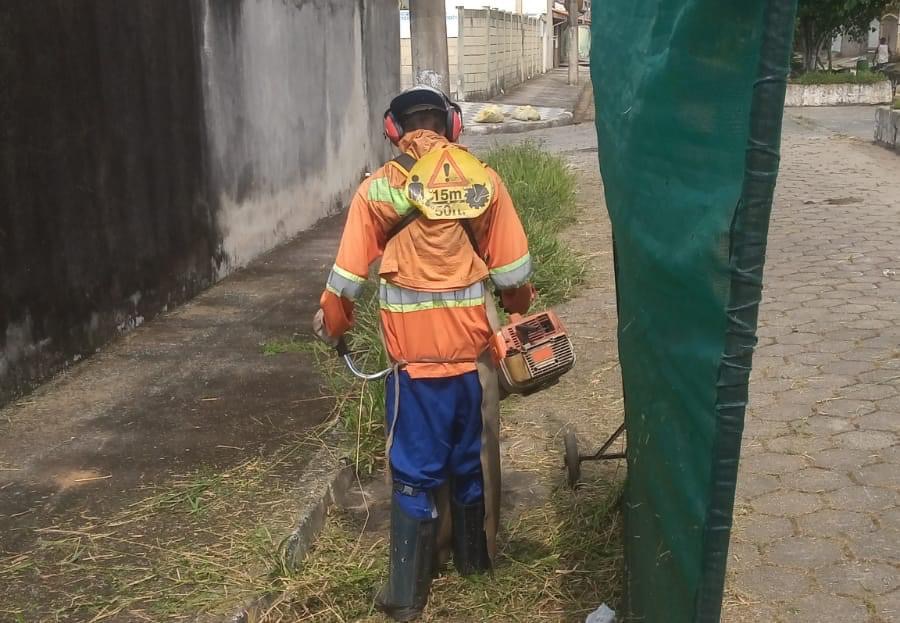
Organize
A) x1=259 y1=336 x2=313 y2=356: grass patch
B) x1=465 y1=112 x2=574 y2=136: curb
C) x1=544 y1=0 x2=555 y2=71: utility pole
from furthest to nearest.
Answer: x1=544 y1=0 x2=555 y2=71: utility pole → x1=465 y1=112 x2=574 y2=136: curb → x1=259 y1=336 x2=313 y2=356: grass patch

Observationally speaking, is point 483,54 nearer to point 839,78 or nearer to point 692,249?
point 839,78

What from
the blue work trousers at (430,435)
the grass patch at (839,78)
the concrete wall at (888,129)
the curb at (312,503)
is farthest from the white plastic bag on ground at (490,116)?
the blue work trousers at (430,435)

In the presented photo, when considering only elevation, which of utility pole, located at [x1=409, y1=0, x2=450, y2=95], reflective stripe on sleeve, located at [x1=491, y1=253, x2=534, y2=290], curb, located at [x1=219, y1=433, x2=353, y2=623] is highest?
utility pole, located at [x1=409, y1=0, x2=450, y2=95]

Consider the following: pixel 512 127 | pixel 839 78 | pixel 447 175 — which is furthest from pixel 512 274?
pixel 839 78

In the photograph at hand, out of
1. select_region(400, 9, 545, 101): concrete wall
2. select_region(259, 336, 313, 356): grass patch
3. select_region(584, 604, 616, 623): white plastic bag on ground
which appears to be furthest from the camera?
select_region(400, 9, 545, 101): concrete wall

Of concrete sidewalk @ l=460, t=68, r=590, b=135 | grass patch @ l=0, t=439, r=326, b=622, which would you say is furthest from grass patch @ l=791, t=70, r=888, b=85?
grass patch @ l=0, t=439, r=326, b=622

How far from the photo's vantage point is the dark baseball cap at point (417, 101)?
11.3ft

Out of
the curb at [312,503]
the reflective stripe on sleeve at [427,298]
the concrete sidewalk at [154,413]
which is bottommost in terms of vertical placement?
the curb at [312,503]

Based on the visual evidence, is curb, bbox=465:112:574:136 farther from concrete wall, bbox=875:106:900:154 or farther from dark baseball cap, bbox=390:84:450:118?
dark baseball cap, bbox=390:84:450:118

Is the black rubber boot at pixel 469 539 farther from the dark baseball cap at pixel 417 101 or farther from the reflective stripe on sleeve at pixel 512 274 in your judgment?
the dark baseball cap at pixel 417 101

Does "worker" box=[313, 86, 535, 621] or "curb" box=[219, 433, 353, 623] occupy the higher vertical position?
"worker" box=[313, 86, 535, 621]

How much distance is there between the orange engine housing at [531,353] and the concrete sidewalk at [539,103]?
18.9 metres

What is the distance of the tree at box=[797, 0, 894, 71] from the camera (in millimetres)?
23541

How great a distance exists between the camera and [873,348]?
5945 mm
